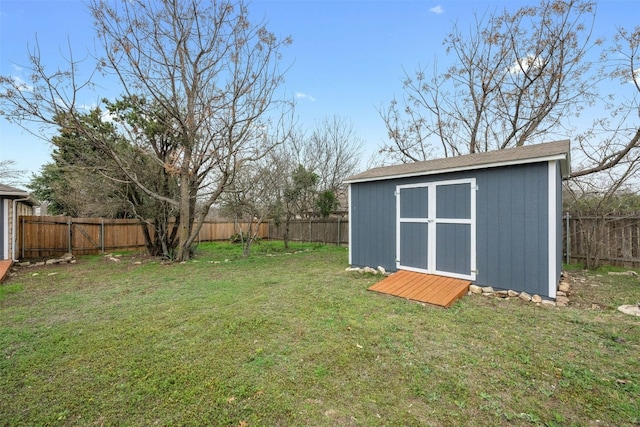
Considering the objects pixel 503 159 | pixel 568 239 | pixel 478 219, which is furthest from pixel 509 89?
pixel 478 219

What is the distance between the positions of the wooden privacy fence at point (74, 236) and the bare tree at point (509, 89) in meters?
11.1

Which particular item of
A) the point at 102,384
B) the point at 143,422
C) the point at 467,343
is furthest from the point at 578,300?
the point at 102,384

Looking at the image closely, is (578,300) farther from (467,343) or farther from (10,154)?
(10,154)

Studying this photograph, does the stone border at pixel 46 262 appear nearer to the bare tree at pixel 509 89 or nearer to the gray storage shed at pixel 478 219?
the gray storage shed at pixel 478 219

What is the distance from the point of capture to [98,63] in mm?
6695

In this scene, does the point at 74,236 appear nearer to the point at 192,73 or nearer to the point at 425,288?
the point at 192,73

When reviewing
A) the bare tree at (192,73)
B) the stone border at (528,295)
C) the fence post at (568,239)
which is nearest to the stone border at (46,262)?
the bare tree at (192,73)

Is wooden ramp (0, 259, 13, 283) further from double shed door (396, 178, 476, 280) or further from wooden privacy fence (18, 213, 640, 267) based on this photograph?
double shed door (396, 178, 476, 280)

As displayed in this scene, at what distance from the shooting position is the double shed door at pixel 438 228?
4.66 m

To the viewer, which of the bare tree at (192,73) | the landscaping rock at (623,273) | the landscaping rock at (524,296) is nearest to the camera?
the landscaping rock at (524,296)

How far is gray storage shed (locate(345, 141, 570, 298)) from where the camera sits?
13.1ft

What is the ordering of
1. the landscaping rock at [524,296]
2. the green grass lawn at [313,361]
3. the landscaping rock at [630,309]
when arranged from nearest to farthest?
the green grass lawn at [313,361]
the landscaping rock at [630,309]
the landscaping rock at [524,296]

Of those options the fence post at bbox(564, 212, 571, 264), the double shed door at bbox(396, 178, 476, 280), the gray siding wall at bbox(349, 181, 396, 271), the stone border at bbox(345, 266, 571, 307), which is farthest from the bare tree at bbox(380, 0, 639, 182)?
the gray siding wall at bbox(349, 181, 396, 271)

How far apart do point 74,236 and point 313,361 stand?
437 inches
